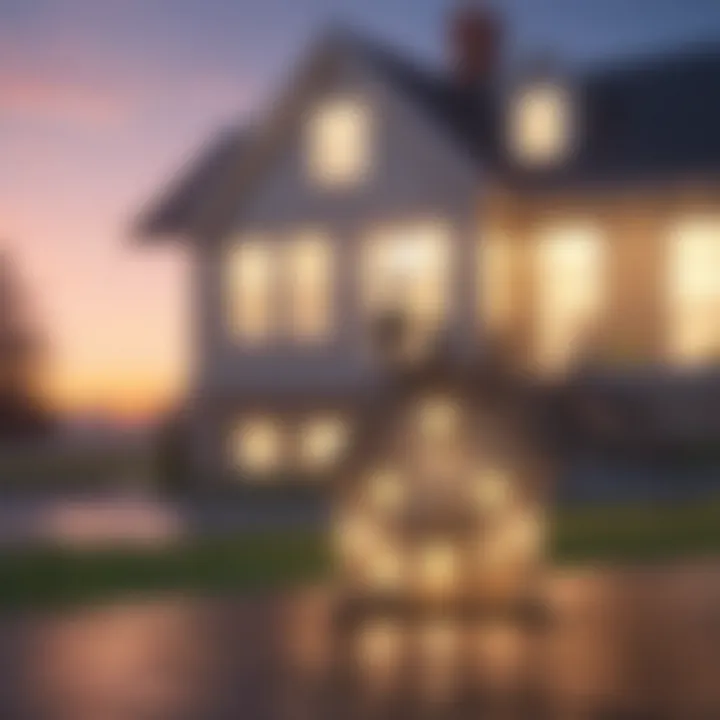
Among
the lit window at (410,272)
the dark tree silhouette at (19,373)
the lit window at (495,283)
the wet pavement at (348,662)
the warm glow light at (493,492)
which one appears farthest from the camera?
the lit window at (495,283)

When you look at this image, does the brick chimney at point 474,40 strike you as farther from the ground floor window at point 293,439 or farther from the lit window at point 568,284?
the ground floor window at point 293,439

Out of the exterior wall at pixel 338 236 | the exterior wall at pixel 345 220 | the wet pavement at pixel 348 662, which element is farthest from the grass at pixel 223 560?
the exterior wall at pixel 345 220

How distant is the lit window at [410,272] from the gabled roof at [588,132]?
0.28 m

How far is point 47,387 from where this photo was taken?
173cm

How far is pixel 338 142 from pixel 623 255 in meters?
0.75

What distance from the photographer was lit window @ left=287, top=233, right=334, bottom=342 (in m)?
2.28

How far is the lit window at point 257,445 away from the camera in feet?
7.30

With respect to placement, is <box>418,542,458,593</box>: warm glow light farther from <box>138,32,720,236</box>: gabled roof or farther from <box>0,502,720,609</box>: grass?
<box>138,32,720,236</box>: gabled roof

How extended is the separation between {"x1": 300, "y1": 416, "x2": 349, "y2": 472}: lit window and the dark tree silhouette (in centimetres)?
62

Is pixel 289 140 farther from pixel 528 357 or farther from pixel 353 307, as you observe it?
pixel 528 357

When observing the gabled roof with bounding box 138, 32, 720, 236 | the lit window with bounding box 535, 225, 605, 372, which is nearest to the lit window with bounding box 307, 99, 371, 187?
the gabled roof with bounding box 138, 32, 720, 236

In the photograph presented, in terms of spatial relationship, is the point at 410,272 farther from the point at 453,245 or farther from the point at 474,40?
the point at 474,40

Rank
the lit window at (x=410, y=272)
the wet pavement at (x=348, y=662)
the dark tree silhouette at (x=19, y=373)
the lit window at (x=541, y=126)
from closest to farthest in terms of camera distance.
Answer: the wet pavement at (x=348, y=662) < the dark tree silhouette at (x=19, y=373) < the lit window at (x=410, y=272) < the lit window at (x=541, y=126)

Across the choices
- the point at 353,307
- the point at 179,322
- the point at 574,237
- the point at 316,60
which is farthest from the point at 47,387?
the point at 574,237
